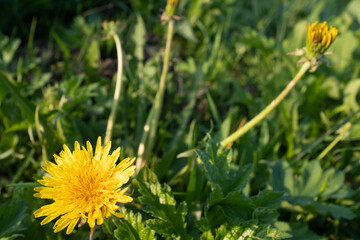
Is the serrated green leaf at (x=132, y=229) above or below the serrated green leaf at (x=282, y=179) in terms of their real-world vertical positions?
above

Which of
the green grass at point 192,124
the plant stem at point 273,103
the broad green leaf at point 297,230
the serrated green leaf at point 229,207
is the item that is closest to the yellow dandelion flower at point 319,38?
the plant stem at point 273,103

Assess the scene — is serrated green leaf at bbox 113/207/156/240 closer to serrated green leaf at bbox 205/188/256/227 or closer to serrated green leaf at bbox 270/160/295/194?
serrated green leaf at bbox 205/188/256/227

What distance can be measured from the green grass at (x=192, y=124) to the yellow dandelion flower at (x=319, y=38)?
543mm

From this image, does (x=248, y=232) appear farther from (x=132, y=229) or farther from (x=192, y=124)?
(x=192, y=124)

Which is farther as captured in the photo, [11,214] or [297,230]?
[297,230]

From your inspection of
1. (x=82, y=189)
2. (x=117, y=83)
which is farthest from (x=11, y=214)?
(x=117, y=83)

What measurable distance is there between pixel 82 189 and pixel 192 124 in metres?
0.90

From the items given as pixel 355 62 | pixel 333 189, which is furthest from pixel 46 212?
pixel 355 62

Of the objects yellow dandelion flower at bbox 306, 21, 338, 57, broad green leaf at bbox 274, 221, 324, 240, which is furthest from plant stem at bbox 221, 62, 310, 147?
broad green leaf at bbox 274, 221, 324, 240

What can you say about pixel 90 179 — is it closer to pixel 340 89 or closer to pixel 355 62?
pixel 340 89

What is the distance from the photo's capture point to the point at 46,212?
1029mm

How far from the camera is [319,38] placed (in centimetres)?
122

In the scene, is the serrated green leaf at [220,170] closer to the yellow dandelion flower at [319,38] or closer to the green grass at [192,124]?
the green grass at [192,124]

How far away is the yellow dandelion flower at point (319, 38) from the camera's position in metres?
1.21
